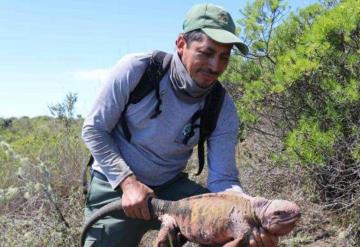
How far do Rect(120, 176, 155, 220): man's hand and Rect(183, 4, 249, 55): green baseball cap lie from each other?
913 mm

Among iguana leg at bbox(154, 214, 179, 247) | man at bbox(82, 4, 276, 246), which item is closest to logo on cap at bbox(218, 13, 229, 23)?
man at bbox(82, 4, 276, 246)

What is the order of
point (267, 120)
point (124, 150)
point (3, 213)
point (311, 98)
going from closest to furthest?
point (124, 150)
point (311, 98)
point (3, 213)
point (267, 120)

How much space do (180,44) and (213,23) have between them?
0.83 ft

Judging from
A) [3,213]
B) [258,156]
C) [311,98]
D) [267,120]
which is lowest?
[3,213]

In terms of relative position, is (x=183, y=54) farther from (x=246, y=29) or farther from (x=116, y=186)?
(x=246, y=29)

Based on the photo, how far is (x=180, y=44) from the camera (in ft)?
10.8

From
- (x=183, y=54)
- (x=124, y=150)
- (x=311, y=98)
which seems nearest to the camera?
(x=183, y=54)

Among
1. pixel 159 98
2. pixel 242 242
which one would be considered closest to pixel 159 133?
pixel 159 98

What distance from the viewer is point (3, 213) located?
5637mm

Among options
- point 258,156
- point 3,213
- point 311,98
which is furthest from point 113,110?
point 258,156

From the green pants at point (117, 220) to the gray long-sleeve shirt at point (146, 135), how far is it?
Result: 88mm

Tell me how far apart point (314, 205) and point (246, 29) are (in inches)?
76.9

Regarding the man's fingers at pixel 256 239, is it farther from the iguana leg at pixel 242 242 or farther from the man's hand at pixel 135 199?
the man's hand at pixel 135 199

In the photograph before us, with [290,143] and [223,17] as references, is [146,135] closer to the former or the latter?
[223,17]
